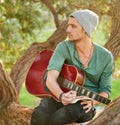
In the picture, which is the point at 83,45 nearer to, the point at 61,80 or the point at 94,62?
the point at 94,62

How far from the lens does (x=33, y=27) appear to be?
6414 mm

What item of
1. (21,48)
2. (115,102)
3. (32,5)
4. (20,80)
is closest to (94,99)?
(115,102)

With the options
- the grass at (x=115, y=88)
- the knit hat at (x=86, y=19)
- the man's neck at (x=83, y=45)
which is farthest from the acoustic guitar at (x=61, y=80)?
the grass at (x=115, y=88)

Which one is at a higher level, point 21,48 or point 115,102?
point 115,102

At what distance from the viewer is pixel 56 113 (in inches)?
107

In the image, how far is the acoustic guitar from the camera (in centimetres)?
265

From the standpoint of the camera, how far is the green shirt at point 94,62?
274cm

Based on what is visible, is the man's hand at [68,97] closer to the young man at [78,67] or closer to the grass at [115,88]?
the young man at [78,67]

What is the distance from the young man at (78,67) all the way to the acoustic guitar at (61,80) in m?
0.05

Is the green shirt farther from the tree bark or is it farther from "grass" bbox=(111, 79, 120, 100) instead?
"grass" bbox=(111, 79, 120, 100)

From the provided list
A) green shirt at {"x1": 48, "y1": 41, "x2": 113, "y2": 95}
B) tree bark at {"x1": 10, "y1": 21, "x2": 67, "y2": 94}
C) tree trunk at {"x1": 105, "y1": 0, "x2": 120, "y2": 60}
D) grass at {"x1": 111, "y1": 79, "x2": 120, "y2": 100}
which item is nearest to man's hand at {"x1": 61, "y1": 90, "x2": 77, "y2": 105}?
green shirt at {"x1": 48, "y1": 41, "x2": 113, "y2": 95}

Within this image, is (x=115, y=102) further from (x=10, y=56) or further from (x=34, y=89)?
(x=10, y=56)

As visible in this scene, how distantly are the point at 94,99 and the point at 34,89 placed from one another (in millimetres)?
573

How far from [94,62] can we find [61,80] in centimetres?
22
